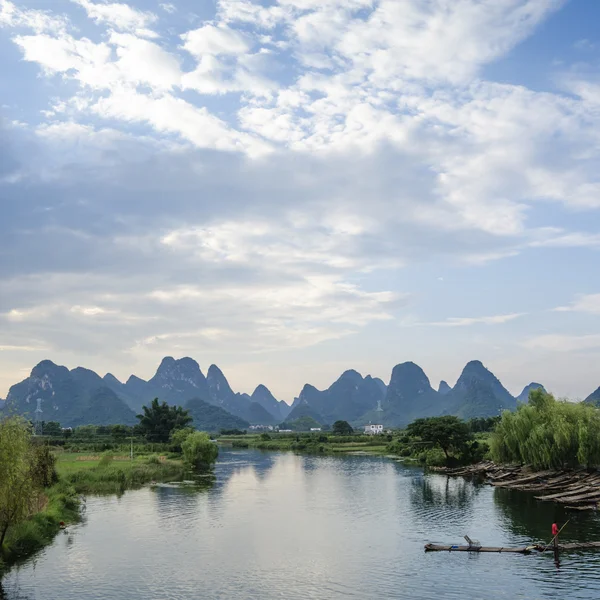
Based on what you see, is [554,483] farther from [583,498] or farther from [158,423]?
[158,423]

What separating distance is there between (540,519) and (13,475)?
37484 mm

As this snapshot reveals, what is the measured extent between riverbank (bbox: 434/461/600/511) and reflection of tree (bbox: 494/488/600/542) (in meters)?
1.15

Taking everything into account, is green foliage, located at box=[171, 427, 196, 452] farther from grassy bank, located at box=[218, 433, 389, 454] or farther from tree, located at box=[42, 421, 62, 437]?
tree, located at box=[42, 421, 62, 437]

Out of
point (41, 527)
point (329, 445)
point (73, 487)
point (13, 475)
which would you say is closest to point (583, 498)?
point (41, 527)

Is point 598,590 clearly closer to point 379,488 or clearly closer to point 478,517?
point 478,517

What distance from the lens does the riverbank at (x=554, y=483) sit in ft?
159

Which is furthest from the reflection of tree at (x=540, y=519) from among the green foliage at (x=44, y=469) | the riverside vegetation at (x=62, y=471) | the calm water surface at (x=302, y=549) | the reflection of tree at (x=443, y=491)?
the green foliage at (x=44, y=469)

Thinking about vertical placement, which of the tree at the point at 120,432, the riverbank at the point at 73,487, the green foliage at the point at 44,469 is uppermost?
the green foliage at the point at 44,469

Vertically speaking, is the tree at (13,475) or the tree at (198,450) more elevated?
the tree at (13,475)

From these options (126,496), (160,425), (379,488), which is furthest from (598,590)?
(160,425)

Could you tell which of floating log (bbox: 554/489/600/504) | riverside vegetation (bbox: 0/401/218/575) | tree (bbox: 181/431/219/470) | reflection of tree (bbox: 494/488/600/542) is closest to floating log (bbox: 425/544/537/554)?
reflection of tree (bbox: 494/488/600/542)

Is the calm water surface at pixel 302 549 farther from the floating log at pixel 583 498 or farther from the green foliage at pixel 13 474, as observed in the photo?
the green foliage at pixel 13 474

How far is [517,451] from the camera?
2734 inches

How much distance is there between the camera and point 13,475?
94.2ft
